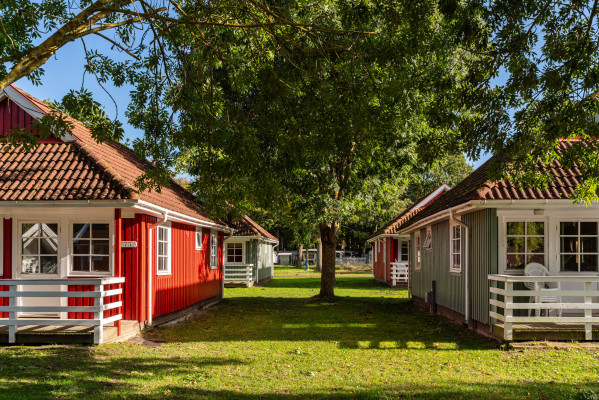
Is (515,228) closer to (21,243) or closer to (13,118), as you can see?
(21,243)

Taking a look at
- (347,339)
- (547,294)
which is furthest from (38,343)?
(547,294)

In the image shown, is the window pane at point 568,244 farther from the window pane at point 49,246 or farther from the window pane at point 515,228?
the window pane at point 49,246

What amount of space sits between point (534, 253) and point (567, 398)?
532cm

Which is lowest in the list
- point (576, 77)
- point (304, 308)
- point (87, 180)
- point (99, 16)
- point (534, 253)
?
point (304, 308)

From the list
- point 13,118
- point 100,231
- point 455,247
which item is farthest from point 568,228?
point 13,118

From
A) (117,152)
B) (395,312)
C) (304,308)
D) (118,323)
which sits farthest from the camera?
(304,308)

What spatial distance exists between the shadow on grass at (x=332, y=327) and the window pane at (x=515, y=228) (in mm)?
2388

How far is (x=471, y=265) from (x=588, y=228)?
266 cm

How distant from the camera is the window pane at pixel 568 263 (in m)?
11.8

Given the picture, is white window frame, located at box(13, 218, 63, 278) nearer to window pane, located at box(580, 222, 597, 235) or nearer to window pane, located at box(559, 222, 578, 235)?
window pane, located at box(559, 222, 578, 235)

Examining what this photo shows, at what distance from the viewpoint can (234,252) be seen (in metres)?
30.1

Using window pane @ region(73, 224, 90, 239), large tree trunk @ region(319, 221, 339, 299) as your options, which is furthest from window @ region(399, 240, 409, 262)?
window pane @ region(73, 224, 90, 239)

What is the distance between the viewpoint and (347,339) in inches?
473

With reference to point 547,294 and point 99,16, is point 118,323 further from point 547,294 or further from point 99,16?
point 547,294
